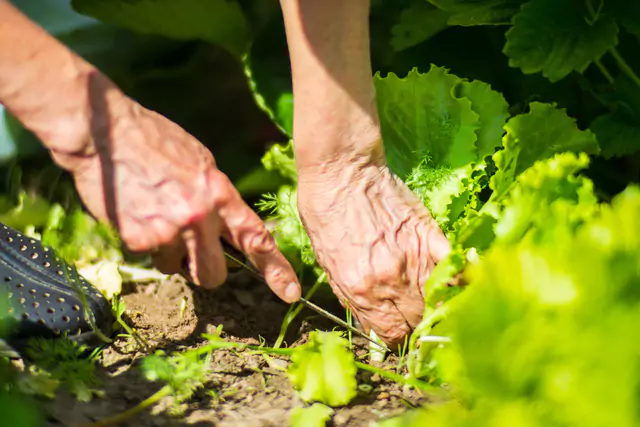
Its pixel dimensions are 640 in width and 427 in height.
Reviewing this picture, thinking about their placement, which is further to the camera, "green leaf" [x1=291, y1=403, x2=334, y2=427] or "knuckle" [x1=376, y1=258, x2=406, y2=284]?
"knuckle" [x1=376, y1=258, x2=406, y2=284]

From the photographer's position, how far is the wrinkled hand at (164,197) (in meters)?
1.07

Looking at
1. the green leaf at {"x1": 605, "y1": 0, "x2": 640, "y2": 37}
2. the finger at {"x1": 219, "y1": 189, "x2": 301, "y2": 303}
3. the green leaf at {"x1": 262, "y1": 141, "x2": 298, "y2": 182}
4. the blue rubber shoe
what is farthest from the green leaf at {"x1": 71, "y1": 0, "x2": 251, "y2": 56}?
the green leaf at {"x1": 605, "y1": 0, "x2": 640, "y2": 37}

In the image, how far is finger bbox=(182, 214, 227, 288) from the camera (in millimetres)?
1078

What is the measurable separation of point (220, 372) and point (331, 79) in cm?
55

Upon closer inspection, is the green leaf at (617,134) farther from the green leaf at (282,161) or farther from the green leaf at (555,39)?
the green leaf at (282,161)

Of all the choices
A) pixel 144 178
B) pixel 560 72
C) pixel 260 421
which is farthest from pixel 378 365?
pixel 560 72

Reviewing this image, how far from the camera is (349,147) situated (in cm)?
125

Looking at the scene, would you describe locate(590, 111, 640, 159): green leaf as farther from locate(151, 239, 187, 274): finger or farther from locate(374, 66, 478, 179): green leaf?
locate(151, 239, 187, 274): finger

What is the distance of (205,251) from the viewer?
1.10 m

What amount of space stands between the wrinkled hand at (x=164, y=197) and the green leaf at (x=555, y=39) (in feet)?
2.39

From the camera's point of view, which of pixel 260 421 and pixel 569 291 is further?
pixel 260 421

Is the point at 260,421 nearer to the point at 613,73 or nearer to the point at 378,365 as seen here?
the point at 378,365

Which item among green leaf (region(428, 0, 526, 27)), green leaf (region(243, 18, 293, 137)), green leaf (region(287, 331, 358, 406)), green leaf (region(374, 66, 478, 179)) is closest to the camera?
green leaf (region(287, 331, 358, 406))

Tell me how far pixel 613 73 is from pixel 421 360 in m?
1.09
